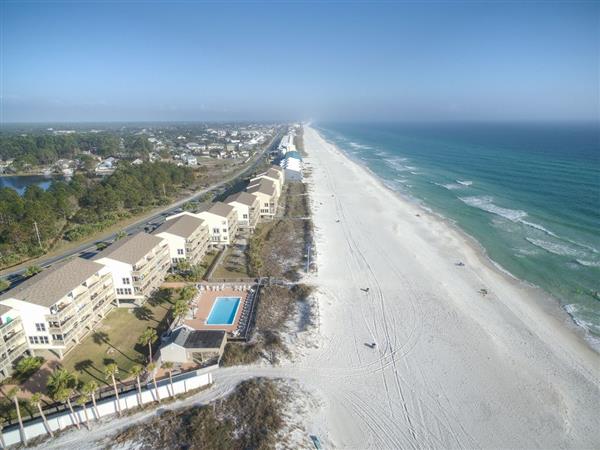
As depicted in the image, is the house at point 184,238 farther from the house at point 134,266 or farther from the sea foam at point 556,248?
the sea foam at point 556,248

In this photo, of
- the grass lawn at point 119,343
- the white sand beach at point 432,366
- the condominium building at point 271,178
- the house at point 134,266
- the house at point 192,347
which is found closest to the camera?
the white sand beach at point 432,366

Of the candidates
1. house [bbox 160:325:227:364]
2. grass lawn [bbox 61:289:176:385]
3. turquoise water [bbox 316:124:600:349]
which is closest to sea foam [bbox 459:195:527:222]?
turquoise water [bbox 316:124:600:349]

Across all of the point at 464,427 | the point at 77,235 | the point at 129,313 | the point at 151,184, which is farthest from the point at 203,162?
the point at 464,427

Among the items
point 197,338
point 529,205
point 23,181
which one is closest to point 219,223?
point 197,338

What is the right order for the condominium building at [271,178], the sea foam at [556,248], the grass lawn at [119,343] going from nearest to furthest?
the grass lawn at [119,343]
the sea foam at [556,248]
the condominium building at [271,178]

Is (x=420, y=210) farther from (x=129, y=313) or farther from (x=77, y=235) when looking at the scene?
(x=77, y=235)

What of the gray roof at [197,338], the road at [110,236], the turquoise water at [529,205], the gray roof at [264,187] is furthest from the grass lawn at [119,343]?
the turquoise water at [529,205]
